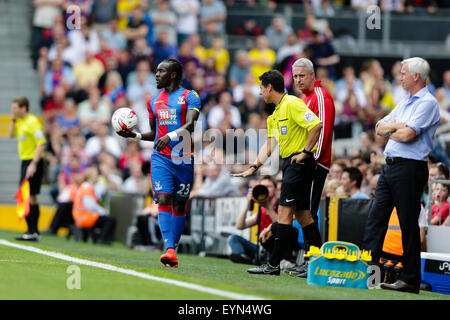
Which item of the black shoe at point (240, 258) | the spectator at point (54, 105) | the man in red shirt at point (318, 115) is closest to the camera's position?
the man in red shirt at point (318, 115)

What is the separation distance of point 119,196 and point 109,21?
693cm

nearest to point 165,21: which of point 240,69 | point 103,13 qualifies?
point 103,13

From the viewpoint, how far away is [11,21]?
1021 inches

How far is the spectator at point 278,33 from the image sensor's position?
23156mm

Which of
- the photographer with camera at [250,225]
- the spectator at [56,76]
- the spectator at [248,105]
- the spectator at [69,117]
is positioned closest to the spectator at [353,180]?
the photographer with camera at [250,225]

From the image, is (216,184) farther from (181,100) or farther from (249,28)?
(249,28)

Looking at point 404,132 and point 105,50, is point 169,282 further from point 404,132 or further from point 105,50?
point 105,50

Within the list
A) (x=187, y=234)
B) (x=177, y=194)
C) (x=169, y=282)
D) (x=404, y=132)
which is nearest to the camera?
(x=169, y=282)

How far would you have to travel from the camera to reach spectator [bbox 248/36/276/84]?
74.4ft

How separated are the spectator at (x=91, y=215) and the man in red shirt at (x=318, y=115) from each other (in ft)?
26.2

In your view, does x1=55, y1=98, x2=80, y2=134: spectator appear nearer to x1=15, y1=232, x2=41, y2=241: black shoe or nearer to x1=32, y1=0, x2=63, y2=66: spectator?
x1=32, y1=0, x2=63, y2=66: spectator

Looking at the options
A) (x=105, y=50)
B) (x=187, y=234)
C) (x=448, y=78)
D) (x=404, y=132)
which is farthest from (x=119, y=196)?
(x=404, y=132)

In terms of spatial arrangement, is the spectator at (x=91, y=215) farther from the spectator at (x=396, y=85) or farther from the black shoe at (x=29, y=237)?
the spectator at (x=396, y=85)

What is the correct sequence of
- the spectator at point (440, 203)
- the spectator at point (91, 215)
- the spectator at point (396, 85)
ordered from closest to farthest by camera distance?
the spectator at point (440, 203) → the spectator at point (91, 215) → the spectator at point (396, 85)
